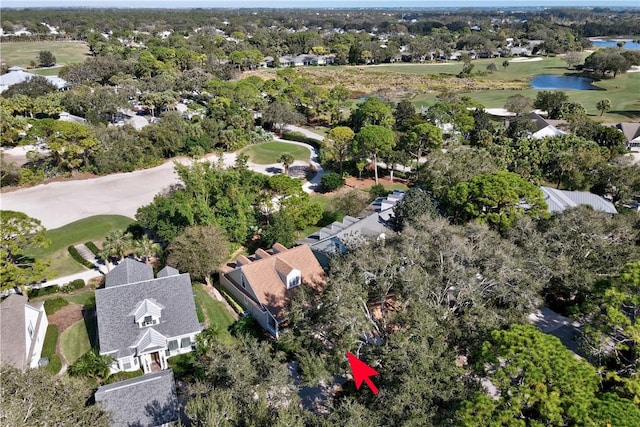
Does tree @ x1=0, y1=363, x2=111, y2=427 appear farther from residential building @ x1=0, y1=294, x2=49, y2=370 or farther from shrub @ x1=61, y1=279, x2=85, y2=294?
shrub @ x1=61, y1=279, x2=85, y2=294

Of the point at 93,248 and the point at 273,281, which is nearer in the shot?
the point at 273,281

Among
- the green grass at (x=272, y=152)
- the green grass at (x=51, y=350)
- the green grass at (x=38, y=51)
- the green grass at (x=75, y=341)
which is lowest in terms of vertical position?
the green grass at (x=272, y=152)

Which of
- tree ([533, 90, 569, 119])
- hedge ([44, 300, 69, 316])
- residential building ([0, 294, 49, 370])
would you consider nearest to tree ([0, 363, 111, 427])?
residential building ([0, 294, 49, 370])

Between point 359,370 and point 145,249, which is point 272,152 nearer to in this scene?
point 145,249

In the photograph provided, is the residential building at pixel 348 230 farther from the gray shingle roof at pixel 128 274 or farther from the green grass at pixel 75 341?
the green grass at pixel 75 341

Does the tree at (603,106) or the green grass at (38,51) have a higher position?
the tree at (603,106)

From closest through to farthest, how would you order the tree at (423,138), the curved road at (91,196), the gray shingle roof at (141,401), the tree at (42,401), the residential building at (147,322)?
the tree at (42,401), the gray shingle roof at (141,401), the residential building at (147,322), the curved road at (91,196), the tree at (423,138)

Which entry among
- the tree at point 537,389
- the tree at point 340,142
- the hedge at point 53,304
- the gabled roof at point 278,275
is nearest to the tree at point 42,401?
the gabled roof at point 278,275

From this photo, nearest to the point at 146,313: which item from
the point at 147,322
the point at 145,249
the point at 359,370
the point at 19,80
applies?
the point at 147,322
